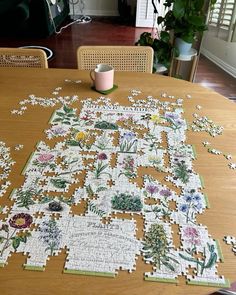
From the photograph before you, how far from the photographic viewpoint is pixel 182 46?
92.7 inches

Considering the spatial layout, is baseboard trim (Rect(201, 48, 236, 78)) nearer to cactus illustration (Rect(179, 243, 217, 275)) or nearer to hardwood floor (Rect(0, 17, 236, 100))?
hardwood floor (Rect(0, 17, 236, 100))

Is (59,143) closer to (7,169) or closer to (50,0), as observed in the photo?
(7,169)

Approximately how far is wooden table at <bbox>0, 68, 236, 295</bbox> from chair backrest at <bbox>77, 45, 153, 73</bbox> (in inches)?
6.6

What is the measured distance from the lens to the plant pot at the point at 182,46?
7.64ft

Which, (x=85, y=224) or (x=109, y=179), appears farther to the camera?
(x=109, y=179)

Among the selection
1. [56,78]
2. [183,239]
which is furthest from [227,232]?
[56,78]

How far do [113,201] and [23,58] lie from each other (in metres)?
1.09

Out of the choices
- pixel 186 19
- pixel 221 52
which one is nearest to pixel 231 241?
pixel 186 19

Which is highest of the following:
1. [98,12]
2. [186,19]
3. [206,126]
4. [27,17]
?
[186,19]

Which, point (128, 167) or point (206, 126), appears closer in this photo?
point (128, 167)

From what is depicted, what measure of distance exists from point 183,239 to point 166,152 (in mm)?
310

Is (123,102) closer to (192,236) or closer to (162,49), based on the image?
(192,236)

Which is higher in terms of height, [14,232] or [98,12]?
[14,232]

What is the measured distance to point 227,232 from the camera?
0.62 meters
